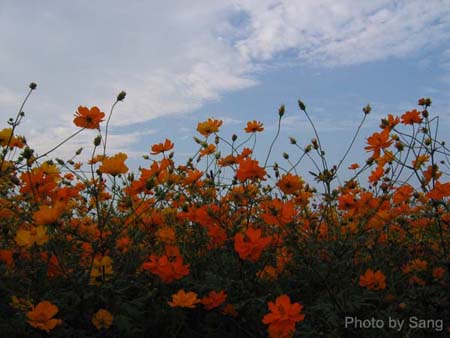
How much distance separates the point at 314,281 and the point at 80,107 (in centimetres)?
122

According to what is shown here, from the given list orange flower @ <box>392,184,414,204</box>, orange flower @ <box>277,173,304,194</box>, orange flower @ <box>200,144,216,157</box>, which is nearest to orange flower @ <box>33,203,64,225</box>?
orange flower @ <box>277,173,304,194</box>

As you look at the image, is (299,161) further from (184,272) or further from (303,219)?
(184,272)

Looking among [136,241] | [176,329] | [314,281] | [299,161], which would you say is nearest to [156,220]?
[136,241]

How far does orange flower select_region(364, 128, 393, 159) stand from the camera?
2.11 m

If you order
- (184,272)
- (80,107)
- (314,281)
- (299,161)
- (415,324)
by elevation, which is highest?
(80,107)

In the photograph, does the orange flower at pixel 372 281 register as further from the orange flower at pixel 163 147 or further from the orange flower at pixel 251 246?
the orange flower at pixel 163 147

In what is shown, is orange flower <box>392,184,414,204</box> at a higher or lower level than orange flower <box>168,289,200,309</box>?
higher

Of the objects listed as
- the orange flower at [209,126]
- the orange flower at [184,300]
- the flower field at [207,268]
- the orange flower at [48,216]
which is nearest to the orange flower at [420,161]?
the flower field at [207,268]

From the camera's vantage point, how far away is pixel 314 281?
1.90 metres

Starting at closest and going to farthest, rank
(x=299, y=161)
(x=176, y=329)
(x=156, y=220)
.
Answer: (x=176, y=329)
(x=156, y=220)
(x=299, y=161)

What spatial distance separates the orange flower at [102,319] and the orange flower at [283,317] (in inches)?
19.2

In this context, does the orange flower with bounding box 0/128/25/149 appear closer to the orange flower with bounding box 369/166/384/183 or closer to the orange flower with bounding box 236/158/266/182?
the orange flower with bounding box 236/158/266/182

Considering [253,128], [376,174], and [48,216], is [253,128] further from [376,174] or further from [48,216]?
[48,216]

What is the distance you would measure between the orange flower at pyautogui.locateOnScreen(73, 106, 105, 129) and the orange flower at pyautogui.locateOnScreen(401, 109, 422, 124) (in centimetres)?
153
